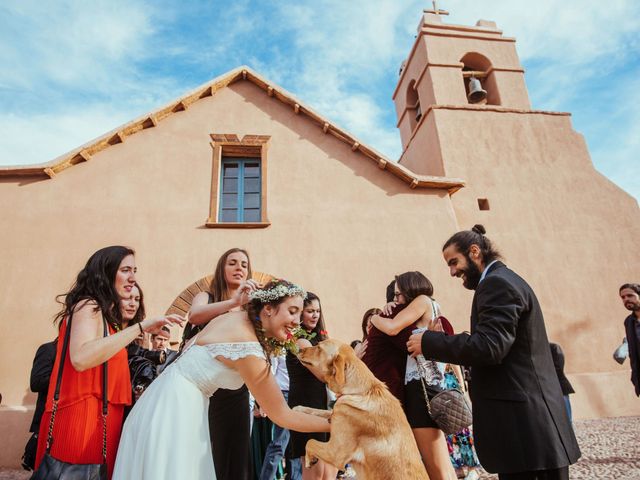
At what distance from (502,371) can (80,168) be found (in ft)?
29.8

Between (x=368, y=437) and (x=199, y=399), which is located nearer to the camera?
(x=199, y=399)

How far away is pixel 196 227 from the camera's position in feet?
26.5

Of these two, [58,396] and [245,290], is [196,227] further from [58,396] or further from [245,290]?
[58,396]

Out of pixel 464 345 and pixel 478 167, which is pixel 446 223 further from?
pixel 464 345

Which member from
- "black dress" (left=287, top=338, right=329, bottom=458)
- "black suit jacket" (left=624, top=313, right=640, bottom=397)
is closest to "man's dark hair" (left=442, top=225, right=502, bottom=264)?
"black dress" (left=287, top=338, right=329, bottom=458)

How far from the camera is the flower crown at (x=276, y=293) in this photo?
219cm

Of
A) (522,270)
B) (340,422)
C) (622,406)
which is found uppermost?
(522,270)

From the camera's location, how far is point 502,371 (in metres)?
2.08

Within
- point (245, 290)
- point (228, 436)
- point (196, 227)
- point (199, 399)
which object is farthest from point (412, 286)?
point (196, 227)

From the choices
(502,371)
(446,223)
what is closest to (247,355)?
(502,371)

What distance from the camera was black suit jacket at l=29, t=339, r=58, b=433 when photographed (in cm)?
355

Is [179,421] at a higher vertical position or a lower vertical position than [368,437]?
higher

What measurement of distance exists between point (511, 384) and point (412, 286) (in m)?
1.21

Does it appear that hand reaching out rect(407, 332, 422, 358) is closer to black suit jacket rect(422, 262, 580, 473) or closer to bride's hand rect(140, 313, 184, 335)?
black suit jacket rect(422, 262, 580, 473)
